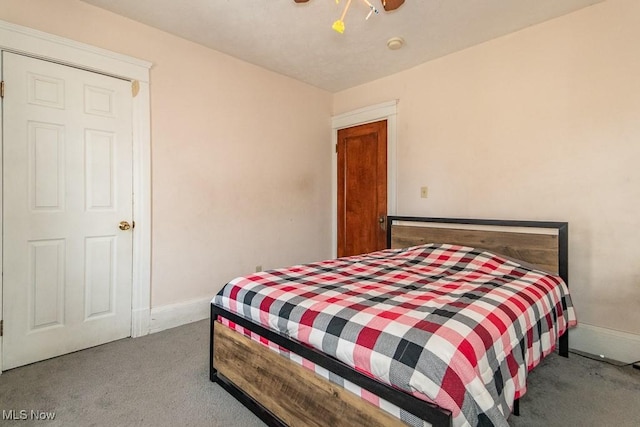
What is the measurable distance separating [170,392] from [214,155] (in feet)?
6.45

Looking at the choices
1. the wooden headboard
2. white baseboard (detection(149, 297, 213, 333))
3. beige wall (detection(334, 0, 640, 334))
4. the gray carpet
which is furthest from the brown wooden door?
the gray carpet

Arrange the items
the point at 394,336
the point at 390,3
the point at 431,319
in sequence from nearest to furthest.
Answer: the point at 394,336 → the point at 431,319 → the point at 390,3

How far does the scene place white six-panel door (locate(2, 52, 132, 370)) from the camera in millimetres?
2027

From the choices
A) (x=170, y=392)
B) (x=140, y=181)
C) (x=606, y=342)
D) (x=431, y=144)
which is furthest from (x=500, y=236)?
(x=140, y=181)

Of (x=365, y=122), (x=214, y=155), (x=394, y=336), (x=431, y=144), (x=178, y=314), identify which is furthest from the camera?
(x=365, y=122)

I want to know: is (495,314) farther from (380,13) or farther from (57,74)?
(57,74)

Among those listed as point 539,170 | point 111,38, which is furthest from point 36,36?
point 539,170

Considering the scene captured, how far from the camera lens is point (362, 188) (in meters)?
3.76

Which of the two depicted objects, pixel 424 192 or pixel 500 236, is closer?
pixel 500 236

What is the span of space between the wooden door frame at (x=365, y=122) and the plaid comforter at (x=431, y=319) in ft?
4.41

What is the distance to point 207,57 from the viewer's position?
115 inches

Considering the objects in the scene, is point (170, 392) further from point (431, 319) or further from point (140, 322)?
point (431, 319)

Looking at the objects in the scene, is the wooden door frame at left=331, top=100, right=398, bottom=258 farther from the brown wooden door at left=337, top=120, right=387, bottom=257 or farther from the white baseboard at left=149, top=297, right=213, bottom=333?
the white baseboard at left=149, top=297, right=213, bottom=333

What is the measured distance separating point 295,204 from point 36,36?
249 centimetres
